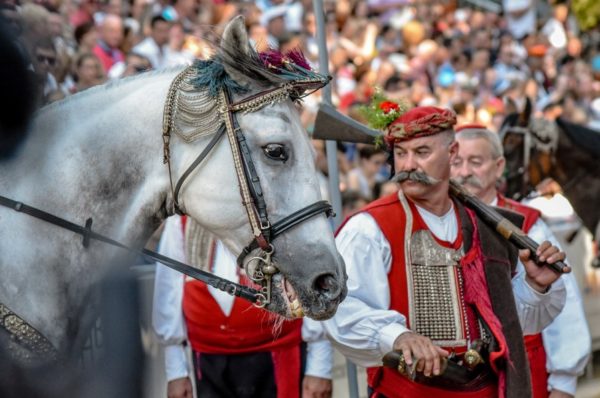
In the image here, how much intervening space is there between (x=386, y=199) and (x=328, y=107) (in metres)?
0.53

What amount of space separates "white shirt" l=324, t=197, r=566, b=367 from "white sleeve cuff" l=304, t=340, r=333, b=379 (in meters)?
0.89

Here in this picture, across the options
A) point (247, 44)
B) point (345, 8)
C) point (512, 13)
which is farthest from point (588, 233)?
point (512, 13)

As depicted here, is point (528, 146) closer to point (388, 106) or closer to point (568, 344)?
point (568, 344)

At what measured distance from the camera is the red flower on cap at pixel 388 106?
183 inches

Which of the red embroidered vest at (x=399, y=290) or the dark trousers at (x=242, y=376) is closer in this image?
the red embroidered vest at (x=399, y=290)

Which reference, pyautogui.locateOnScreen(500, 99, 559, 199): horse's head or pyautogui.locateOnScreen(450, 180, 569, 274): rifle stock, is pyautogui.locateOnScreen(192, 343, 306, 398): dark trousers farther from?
pyautogui.locateOnScreen(500, 99, 559, 199): horse's head

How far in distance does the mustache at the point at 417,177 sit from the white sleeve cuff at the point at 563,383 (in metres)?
1.56

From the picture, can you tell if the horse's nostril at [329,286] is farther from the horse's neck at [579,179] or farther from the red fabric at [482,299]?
the horse's neck at [579,179]

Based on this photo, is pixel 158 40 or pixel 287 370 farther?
pixel 158 40

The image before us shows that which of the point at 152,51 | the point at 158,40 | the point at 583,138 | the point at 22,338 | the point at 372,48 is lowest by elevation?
the point at 22,338

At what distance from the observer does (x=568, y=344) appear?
541cm

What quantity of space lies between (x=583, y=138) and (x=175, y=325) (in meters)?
6.04

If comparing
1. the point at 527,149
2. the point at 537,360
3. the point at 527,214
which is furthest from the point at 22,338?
the point at 527,149

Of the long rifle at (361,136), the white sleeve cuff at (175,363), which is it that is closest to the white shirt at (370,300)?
the long rifle at (361,136)
